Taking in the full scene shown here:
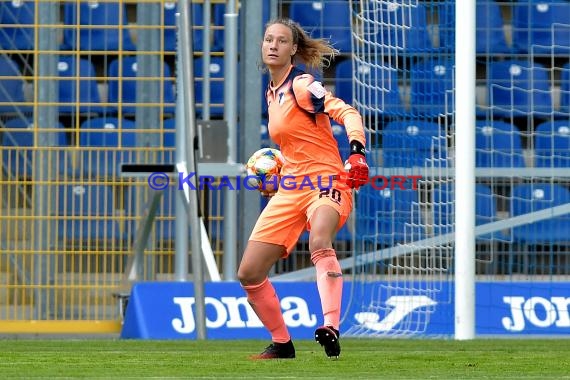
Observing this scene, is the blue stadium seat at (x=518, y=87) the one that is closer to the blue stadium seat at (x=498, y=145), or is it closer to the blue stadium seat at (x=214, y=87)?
the blue stadium seat at (x=498, y=145)

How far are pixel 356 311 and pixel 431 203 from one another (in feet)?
3.12

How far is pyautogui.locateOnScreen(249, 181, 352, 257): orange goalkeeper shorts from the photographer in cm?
729

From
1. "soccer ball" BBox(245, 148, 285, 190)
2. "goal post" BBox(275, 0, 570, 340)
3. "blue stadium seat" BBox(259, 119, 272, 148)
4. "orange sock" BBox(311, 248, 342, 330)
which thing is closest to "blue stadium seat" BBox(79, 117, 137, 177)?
"blue stadium seat" BBox(259, 119, 272, 148)

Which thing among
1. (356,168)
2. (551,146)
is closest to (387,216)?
(551,146)

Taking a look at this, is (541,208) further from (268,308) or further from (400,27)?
(268,308)

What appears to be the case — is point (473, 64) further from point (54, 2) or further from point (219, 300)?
point (54, 2)

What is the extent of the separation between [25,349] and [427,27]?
425 cm

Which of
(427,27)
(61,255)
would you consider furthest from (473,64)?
(61,255)

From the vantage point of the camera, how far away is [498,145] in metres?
13.3

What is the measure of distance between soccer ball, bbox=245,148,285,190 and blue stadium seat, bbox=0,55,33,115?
18.8 ft

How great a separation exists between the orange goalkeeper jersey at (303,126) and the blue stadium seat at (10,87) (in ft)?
19.7

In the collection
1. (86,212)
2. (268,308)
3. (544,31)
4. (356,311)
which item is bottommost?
(356,311)

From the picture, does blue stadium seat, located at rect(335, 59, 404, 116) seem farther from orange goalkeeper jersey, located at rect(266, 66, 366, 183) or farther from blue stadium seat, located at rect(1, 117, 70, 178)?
orange goalkeeper jersey, located at rect(266, 66, 366, 183)

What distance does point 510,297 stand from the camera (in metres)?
10.9
